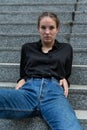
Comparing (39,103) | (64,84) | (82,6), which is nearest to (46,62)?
(64,84)

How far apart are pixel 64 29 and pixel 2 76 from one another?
3.33 feet

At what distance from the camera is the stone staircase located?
9.44 feet

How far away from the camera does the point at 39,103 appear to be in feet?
8.29

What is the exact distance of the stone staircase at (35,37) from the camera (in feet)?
9.44

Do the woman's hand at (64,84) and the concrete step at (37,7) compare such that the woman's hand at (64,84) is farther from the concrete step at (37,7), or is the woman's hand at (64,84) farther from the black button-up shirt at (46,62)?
the concrete step at (37,7)

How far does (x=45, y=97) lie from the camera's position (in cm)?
254

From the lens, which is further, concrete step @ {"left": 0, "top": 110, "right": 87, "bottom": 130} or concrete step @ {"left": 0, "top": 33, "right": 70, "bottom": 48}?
concrete step @ {"left": 0, "top": 33, "right": 70, "bottom": 48}

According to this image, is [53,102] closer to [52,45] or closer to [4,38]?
[52,45]

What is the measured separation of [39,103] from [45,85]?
0.55 feet

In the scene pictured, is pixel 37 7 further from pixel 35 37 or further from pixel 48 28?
pixel 48 28

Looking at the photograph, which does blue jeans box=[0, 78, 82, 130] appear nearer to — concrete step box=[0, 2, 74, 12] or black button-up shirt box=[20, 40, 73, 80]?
black button-up shirt box=[20, 40, 73, 80]

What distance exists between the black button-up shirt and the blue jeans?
14 centimetres

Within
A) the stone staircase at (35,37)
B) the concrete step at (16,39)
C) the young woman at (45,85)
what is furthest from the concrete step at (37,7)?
the young woman at (45,85)

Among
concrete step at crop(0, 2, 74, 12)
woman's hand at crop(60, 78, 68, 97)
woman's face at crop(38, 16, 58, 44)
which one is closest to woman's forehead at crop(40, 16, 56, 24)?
woman's face at crop(38, 16, 58, 44)
